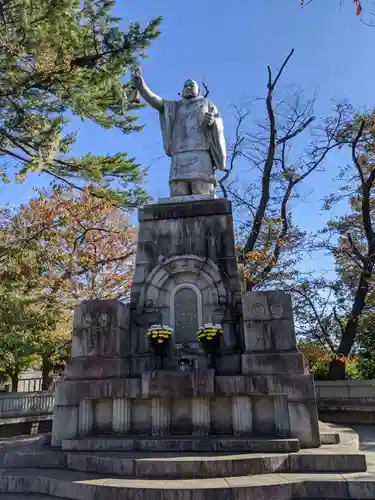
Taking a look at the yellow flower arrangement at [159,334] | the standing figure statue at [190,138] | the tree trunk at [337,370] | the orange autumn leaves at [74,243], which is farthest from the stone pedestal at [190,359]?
the tree trunk at [337,370]

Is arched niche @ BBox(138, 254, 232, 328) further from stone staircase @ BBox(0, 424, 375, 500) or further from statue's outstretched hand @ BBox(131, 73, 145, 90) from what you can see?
statue's outstretched hand @ BBox(131, 73, 145, 90)

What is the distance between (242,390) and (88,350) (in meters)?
2.66

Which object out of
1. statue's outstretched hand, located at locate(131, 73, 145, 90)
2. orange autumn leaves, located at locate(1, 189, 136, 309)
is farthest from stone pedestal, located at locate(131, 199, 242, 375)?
orange autumn leaves, located at locate(1, 189, 136, 309)

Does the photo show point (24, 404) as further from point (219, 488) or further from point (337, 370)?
point (337, 370)

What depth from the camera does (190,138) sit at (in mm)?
9195

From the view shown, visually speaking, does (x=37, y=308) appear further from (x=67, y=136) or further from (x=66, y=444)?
(x=66, y=444)

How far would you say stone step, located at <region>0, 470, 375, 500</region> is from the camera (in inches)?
175

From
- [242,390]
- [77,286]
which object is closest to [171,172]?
[242,390]

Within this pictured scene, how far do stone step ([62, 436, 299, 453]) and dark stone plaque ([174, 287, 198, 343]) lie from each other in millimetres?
1884

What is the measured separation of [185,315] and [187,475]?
121 inches

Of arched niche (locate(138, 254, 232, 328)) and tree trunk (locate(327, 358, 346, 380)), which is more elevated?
arched niche (locate(138, 254, 232, 328))

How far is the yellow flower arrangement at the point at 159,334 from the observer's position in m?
6.94

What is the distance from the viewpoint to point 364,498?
15.1 feet

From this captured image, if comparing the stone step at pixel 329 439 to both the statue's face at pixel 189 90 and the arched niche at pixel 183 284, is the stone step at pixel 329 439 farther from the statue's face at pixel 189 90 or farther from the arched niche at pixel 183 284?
the statue's face at pixel 189 90
